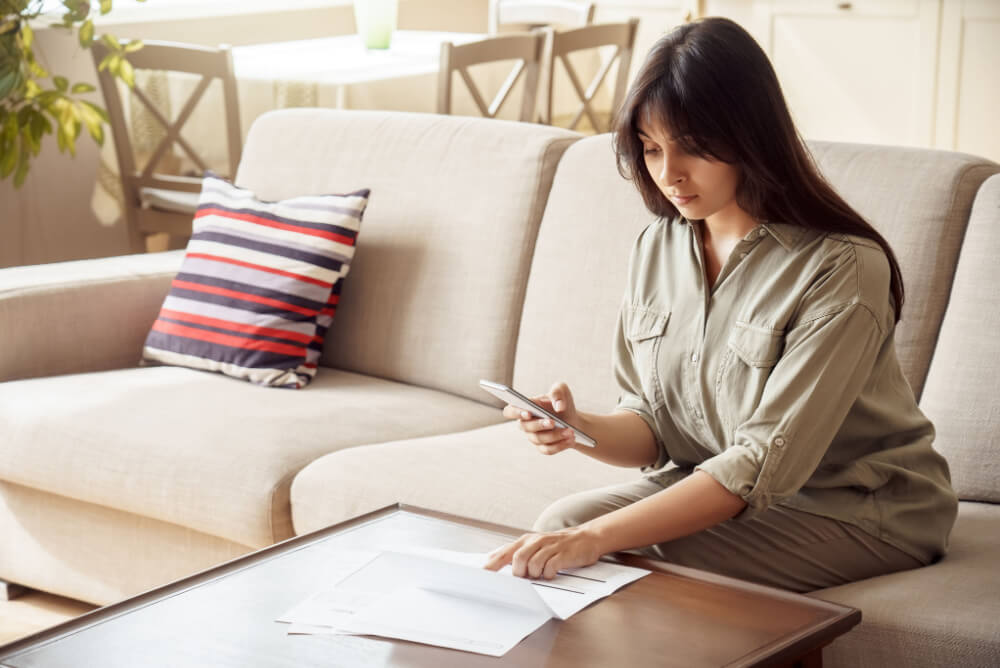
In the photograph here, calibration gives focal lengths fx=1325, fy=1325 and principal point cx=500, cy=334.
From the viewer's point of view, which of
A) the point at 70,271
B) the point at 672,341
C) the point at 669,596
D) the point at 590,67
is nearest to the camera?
the point at 669,596

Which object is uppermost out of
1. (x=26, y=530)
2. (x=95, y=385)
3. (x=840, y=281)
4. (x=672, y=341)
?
(x=840, y=281)

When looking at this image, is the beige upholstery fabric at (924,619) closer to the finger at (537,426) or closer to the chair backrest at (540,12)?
the finger at (537,426)

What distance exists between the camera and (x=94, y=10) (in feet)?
14.1

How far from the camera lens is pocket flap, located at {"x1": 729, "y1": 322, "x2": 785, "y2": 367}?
146 cm

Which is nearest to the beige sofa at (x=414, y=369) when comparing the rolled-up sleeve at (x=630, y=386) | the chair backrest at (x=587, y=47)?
the rolled-up sleeve at (x=630, y=386)

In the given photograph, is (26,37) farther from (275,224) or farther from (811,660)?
(811,660)

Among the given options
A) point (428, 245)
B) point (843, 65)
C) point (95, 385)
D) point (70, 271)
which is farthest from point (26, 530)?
point (843, 65)

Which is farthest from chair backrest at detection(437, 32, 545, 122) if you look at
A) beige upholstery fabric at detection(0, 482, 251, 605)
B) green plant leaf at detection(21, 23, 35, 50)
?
beige upholstery fabric at detection(0, 482, 251, 605)

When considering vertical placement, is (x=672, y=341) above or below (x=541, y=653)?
above

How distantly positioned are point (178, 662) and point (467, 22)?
216 inches

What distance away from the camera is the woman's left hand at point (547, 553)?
1.30 m

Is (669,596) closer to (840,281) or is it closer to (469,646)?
(469,646)

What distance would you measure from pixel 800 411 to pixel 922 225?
60cm

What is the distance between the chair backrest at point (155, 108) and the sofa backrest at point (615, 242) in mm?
1468
